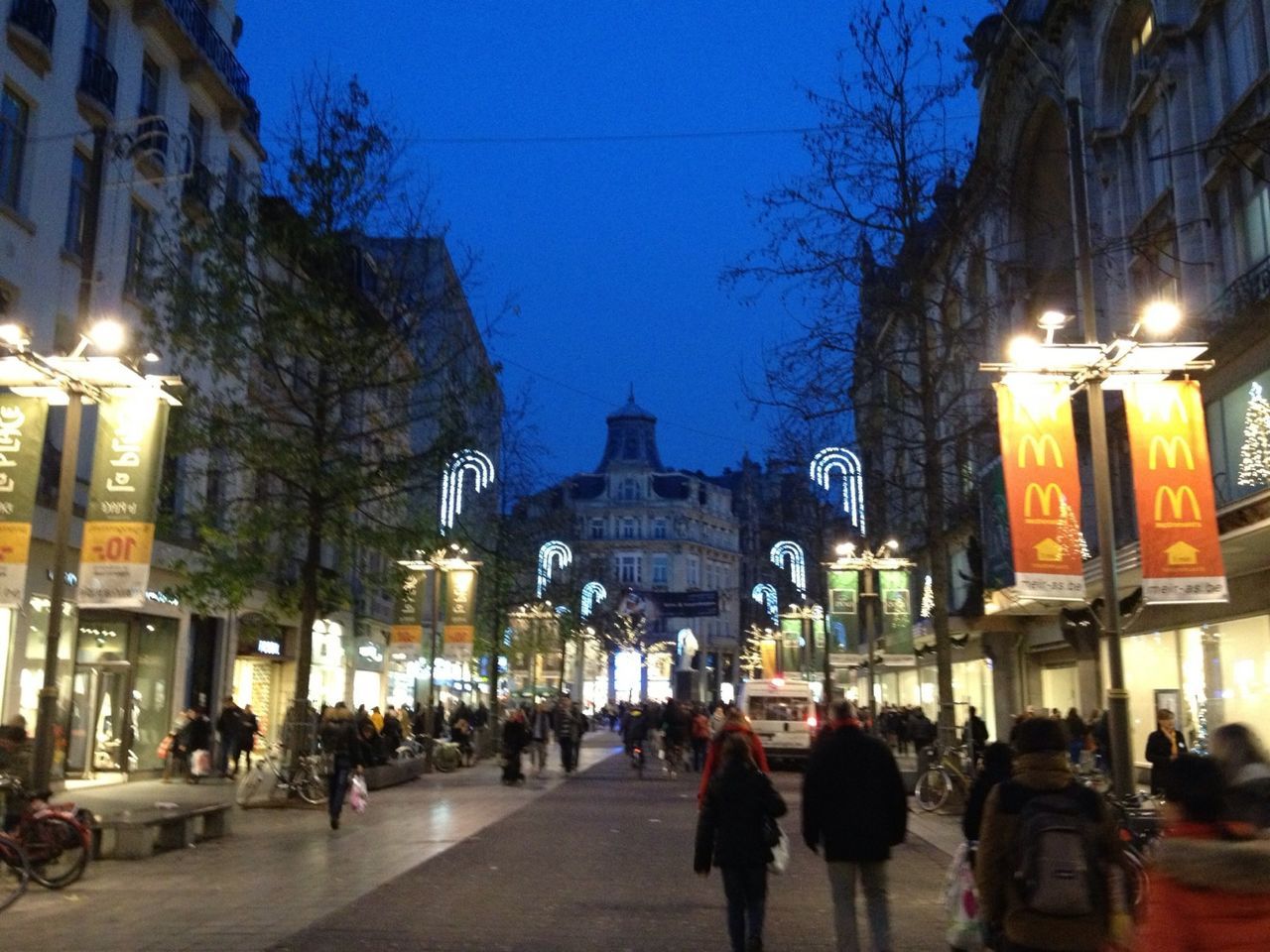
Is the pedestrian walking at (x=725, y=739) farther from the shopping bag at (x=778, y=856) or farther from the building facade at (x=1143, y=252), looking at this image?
the building facade at (x=1143, y=252)

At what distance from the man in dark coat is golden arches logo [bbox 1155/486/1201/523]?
6384 millimetres

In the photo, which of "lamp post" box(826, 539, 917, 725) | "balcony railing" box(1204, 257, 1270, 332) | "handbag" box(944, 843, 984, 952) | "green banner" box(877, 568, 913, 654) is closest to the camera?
"handbag" box(944, 843, 984, 952)

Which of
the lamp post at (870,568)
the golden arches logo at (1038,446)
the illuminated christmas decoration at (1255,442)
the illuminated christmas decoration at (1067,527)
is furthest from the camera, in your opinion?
the lamp post at (870,568)

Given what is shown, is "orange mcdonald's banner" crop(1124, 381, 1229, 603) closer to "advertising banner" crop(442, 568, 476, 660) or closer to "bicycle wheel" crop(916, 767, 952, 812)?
"bicycle wheel" crop(916, 767, 952, 812)

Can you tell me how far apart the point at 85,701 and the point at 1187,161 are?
23.0m

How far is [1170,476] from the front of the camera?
45.4ft

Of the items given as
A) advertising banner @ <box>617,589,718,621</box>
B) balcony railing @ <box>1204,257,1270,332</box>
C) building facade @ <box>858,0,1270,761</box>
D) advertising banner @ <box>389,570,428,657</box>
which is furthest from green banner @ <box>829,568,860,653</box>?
advertising banner @ <box>617,589,718,621</box>

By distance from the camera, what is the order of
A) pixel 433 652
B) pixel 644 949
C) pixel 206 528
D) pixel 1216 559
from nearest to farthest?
pixel 644 949 → pixel 1216 559 → pixel 206 528 → pixel 433 652

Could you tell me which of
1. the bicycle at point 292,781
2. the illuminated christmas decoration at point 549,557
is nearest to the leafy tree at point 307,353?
the bicycle at point 292,781

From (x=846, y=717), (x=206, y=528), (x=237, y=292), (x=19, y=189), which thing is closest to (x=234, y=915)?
(x=846, y=717)

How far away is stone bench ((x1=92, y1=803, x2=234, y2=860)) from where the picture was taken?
1498 centimetres

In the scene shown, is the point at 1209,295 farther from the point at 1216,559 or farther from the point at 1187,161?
the point at 1216,559

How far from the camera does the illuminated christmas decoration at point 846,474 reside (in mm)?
31422

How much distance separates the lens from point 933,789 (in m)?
23.0
